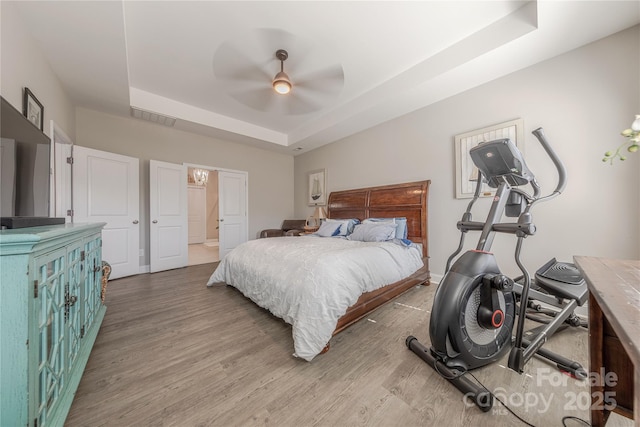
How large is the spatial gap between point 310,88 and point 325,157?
1.91 m

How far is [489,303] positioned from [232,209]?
484cm

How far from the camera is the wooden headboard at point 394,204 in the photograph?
132 inches

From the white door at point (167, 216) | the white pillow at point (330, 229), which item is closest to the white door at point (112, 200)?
the white door at point (167, 216)

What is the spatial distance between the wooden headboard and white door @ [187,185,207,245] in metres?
5.86

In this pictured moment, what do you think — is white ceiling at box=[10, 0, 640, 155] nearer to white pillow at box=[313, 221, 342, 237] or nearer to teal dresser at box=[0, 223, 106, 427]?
white pillow at box=[313, 221, 342, 237]

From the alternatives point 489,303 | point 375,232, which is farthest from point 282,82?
point 489,303

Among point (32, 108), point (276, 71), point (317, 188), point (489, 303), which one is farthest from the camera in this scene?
point (317, 188)

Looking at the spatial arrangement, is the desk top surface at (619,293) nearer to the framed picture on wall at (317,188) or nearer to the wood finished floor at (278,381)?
the wood finished floor at (278,381)

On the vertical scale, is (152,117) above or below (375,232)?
above

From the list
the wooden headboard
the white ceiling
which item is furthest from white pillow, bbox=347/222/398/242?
the white ceiling

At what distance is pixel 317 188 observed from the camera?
17.8ft

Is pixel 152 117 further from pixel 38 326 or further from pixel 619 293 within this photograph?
pixel 619 293

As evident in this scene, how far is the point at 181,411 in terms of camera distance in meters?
1.23

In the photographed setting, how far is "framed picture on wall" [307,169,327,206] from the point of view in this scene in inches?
206
